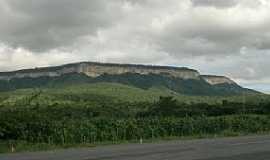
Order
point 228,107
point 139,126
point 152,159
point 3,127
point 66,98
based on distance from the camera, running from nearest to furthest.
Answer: point 152,159, point 3,127, point 139,126, point 228,107, point 66,98

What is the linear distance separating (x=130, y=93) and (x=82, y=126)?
110 metres

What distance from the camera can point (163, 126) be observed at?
5688 cm

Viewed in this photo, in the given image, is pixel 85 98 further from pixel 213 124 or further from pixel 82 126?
pixel 82 126

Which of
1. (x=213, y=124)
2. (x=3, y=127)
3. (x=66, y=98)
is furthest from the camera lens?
(x=66, y=98)

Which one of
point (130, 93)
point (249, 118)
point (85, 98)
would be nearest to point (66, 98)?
point (85, 98)

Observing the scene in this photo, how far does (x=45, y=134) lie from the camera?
159 ft

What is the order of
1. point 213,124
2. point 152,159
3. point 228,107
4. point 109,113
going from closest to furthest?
1. point 152,159
2. point 213,124
3. point 109,113
4. point 228,107

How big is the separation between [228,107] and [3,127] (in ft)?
163

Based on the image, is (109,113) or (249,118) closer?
(249,118)

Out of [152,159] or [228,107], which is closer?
[152,159]

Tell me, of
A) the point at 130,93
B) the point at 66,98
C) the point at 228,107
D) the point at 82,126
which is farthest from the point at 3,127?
the point at 130,93

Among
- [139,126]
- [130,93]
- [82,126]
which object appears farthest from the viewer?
[130,93]

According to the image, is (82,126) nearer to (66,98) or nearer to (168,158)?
(168,158)

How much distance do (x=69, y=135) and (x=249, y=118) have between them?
90.9 ft
